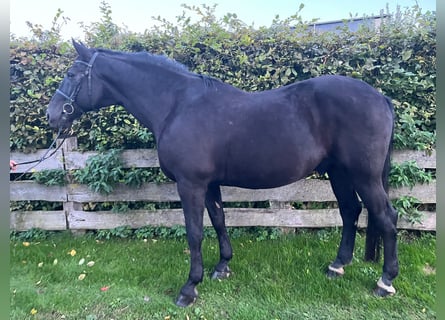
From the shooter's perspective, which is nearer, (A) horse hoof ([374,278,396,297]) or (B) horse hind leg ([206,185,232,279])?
(A) horse hoof ([374,278,396,297])

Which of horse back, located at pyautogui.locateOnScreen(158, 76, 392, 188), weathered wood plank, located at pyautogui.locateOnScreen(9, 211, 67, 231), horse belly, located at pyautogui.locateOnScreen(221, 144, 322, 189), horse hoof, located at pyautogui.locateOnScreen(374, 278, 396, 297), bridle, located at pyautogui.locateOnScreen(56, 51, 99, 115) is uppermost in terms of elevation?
bridle, located at pyautogui.locateOnScreen(56, 51, 99, 115)

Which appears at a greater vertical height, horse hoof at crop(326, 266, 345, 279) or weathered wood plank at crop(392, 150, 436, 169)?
weathered wood plank at crop(392, 150, 436, 169)

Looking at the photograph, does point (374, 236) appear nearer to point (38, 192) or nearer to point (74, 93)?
point (74, 93)

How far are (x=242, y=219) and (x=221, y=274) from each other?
0.94m

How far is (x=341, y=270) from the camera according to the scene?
110 inches

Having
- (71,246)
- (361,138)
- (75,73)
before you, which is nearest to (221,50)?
(75,73)

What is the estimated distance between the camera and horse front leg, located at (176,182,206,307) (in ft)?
7.88

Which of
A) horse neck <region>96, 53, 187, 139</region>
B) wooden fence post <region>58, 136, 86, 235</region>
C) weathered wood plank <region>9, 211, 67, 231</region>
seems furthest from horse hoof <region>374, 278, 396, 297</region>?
weathered wood plank <region>9, 211, 67, 231</region>

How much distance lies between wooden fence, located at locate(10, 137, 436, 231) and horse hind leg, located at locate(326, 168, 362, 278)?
2.39ft

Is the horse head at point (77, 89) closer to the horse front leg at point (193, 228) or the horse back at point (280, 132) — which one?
the horse back at point (280, 132)

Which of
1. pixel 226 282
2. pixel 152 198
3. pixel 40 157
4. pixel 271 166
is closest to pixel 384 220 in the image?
pixel 271 166

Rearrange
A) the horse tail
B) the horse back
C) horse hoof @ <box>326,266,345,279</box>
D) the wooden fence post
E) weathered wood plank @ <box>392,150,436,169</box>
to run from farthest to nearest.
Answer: the wooden fence post, weathered wood plank @ <box>392,150,436,169</box>, horse hoof @ <box>326,266,345,279</box>, the horse tail, the horse back

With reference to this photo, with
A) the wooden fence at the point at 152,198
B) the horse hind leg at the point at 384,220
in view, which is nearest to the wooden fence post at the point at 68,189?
the wooden fence at the point at 152,198

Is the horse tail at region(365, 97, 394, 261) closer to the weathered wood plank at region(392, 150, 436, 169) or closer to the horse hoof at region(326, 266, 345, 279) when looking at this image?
the horse hoof at region(326, 266, 345, 279)
